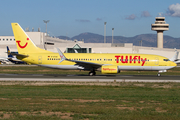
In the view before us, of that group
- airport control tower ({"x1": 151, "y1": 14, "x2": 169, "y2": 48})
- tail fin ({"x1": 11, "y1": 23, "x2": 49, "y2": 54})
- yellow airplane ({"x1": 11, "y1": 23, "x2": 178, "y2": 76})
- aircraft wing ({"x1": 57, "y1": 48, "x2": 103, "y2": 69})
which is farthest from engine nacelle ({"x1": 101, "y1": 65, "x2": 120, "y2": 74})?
airport control tower ({"x1": 151, "y1": 14, "x2": 169, "y2": 48})

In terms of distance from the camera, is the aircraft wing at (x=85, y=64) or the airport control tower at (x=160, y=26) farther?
the airport control tower at (x=160, y=26)

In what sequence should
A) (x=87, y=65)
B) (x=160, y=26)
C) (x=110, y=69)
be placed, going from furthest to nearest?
(x=160, y=26) → (x=87, y=65) → (x=110, y=69)

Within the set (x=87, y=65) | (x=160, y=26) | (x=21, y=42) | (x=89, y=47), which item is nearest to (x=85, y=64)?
(x=87, y=65)

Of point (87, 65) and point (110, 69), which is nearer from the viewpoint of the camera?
point (110, 69)

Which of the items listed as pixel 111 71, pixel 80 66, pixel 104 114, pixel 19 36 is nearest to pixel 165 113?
pixel 104 114

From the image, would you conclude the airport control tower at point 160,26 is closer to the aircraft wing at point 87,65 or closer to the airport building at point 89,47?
the airport building at point 89,47

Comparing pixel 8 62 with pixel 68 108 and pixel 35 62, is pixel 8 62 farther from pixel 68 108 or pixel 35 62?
pixel 68 108

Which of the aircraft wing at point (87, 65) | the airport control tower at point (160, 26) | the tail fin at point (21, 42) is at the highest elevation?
the airport control tower at point (160, 26)

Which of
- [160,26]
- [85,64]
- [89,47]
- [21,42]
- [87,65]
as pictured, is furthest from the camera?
[160,26]

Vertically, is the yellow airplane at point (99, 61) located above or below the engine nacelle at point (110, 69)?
above

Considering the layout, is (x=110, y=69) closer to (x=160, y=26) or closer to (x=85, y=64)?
(x=85, y=64)

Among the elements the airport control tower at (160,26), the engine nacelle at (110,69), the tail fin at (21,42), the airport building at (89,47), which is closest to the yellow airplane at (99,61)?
the engine nacelle at (110,69)

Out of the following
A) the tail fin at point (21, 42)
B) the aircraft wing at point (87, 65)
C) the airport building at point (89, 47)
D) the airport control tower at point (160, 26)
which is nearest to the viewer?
the aircraft wing at point (87, 65)

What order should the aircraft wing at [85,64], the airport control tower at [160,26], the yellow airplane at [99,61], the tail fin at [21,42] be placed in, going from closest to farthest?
the aircraft wing at [85,64] < the yellow airplane at [99,61] < the tail fin at [21,42] < the airport control tower at [160,26]
